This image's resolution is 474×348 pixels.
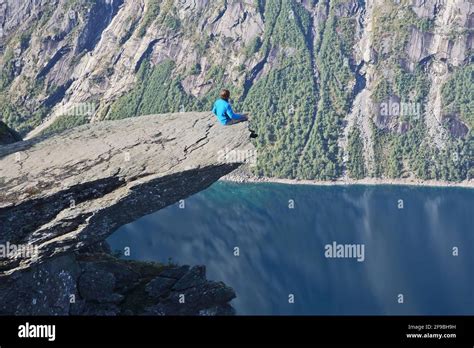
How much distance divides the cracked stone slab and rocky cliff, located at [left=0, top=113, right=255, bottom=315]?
4 cm

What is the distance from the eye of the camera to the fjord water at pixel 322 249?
282 feet

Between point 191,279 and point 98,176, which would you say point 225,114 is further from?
point 191,279

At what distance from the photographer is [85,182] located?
22.9m

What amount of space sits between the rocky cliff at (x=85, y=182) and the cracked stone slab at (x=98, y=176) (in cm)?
4

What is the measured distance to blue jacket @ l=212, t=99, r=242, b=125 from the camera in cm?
2483

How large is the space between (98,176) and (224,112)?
6.60 meters

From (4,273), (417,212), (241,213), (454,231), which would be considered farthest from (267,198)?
(4,273)

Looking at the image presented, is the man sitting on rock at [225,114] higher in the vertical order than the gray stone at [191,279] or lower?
higher
